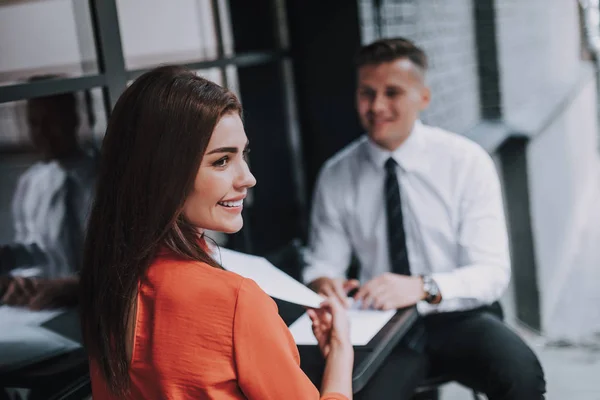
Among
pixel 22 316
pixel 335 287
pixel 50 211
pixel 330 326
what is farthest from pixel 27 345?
pixel 335 287

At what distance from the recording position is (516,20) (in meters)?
5.53

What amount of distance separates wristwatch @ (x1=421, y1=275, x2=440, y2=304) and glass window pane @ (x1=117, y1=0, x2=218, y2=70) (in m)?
1.09

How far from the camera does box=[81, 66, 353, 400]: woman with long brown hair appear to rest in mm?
1255

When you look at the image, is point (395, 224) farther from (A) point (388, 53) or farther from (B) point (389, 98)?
(A) point (388, 53)

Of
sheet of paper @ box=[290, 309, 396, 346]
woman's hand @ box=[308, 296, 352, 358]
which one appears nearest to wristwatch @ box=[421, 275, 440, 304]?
sheet of paper @ box=[290, 309, 396, 346]

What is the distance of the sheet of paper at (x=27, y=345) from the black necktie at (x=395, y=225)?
3.65 feet

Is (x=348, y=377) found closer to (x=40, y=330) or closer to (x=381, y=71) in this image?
(x=40, y=330)

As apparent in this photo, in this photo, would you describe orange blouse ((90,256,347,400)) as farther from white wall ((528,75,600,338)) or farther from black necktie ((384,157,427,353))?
white wall ((528,75,600,338))

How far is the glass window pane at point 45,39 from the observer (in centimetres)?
183

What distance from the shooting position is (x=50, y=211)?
1977 millimetres

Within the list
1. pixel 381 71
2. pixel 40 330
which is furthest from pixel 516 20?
pixel 40 330

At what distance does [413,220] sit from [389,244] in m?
0.12

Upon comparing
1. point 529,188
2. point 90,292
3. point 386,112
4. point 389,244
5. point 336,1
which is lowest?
point 529,188

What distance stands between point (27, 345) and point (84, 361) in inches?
6.5
